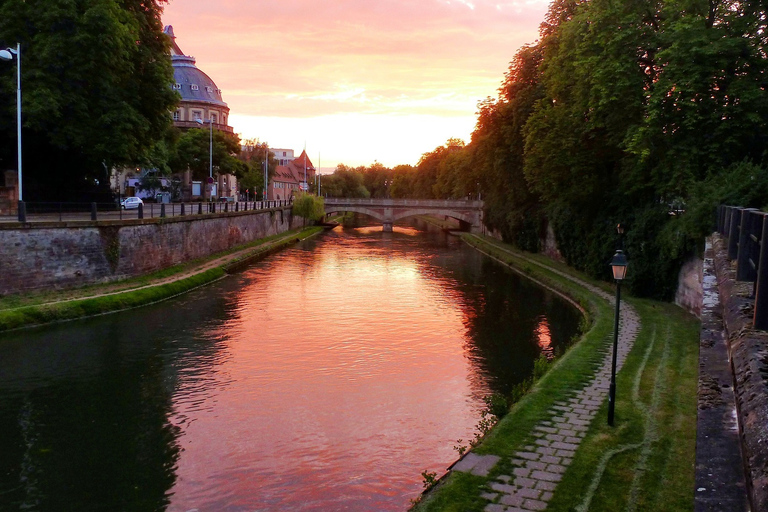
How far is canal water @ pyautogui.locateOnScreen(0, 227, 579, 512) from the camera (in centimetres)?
1221

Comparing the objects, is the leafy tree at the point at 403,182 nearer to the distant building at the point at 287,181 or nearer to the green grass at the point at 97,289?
the distant building at the point at 287,181

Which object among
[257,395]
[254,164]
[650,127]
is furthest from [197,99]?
[257,395]

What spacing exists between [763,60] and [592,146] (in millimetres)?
10074

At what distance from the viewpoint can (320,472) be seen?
1274cm

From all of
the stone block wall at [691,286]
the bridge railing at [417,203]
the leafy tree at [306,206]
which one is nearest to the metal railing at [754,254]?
the stone block wall at [691,286]

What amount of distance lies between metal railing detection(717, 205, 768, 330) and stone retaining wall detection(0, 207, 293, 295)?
82.2 feet

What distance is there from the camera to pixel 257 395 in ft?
56.7

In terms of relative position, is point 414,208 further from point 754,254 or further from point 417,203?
point 754,254

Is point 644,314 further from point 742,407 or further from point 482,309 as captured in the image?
point 742,407

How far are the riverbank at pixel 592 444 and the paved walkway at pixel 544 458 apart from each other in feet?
0.06

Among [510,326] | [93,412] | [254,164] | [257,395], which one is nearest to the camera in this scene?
[93,412]

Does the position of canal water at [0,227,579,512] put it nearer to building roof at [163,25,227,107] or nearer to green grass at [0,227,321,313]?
green grass at [0,227,321,313]

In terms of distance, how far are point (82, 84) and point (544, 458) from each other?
29.7m

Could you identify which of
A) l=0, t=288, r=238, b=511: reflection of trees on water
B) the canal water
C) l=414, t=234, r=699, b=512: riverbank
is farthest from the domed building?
l=414, t=234, r=699, b=512: riverbank
